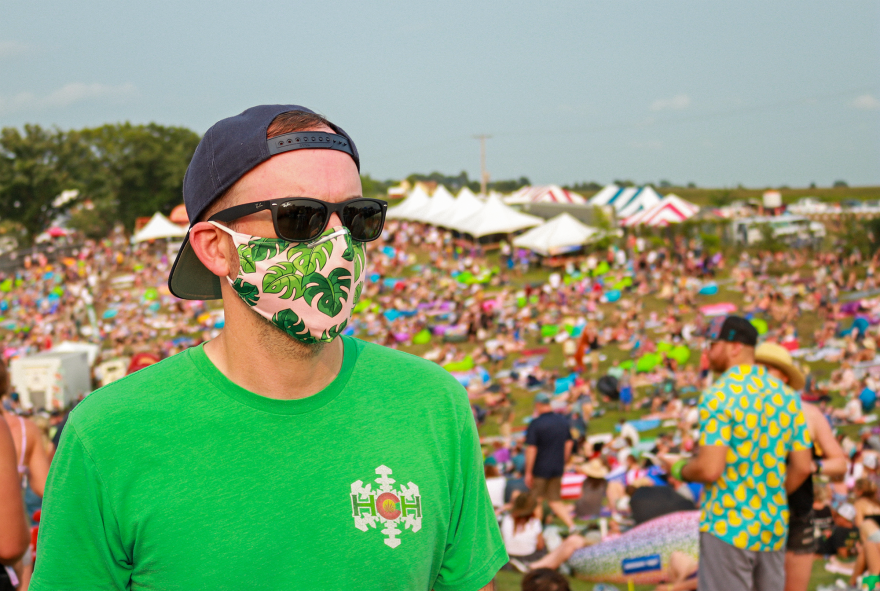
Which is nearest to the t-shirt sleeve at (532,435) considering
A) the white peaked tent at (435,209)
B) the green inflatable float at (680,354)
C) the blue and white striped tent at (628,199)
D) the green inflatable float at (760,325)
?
the green inflatable float at (680,354)

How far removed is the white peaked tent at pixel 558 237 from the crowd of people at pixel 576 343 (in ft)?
2.18

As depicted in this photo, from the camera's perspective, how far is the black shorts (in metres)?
3.48

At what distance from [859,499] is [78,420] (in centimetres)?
675

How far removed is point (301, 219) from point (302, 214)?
0.04ft

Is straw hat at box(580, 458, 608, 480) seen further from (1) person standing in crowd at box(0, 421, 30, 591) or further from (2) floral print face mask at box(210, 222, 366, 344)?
(2) floral print face mask at box(210, 222, 366, 344)

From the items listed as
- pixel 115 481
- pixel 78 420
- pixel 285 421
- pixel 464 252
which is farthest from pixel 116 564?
pixel 464 252

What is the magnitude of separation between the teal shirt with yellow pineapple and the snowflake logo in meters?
2.24

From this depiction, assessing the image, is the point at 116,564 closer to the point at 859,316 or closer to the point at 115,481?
the point at 115,481

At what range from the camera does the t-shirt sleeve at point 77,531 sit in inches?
51.8

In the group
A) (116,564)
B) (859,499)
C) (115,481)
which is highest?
(115,481)

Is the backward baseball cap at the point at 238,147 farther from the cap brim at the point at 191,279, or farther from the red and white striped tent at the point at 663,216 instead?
the red and white striped tent at the point at 663,216

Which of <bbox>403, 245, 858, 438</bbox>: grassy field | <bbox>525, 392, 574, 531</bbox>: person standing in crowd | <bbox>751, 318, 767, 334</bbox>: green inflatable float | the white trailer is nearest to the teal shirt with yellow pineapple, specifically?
<bbox>525, 392, 574, 531</bbox>: person standing in crowd

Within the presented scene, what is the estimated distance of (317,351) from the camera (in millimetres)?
1500

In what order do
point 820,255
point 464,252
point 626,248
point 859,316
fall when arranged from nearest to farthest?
point 859,316 → point 820,255 → point 626,248 → point 464,252
